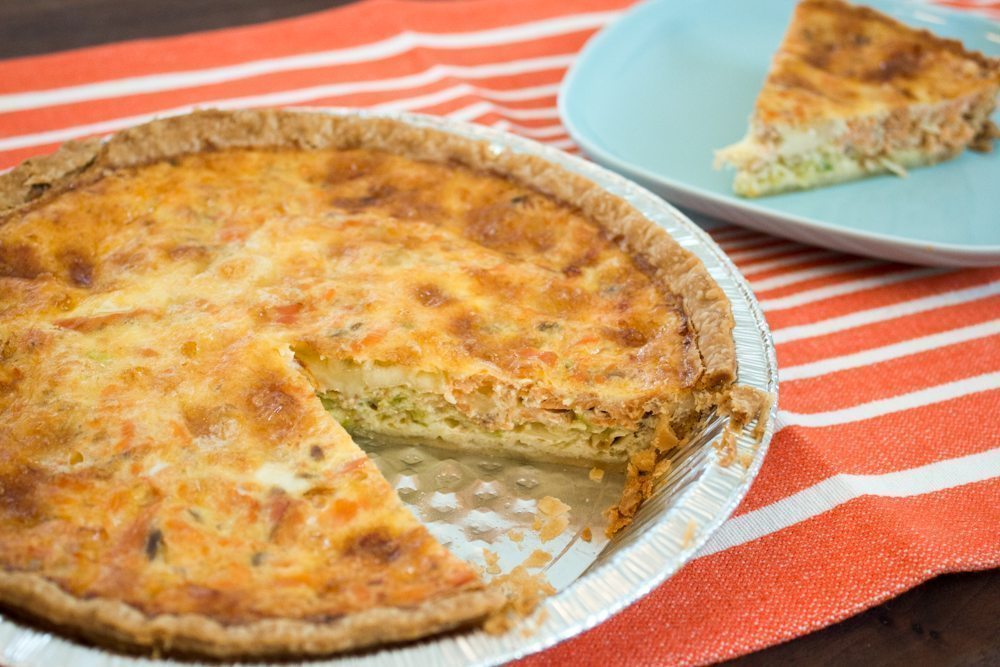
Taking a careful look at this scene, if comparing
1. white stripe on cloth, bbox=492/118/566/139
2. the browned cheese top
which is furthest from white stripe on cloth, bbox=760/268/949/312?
white stripe on cloth, bbox=492/118/566/139

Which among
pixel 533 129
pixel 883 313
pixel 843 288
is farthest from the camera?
pixel 533 129

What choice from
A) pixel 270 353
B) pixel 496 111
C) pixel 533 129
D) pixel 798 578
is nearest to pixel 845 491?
pixel 798 578

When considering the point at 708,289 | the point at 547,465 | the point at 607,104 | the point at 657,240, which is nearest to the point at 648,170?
the point at 607,104

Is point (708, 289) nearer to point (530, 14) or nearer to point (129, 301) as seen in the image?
point (129, 301)

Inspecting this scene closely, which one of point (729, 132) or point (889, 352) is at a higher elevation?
point (729, 132)

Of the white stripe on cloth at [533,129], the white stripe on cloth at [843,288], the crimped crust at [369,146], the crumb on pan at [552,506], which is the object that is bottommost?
the crumb on pan at [552,506]

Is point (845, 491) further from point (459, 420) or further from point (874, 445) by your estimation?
point (459, 420)

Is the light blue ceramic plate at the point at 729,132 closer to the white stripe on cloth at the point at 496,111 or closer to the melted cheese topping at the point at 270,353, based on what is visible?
the white stripe on cloth at the point at 496,111

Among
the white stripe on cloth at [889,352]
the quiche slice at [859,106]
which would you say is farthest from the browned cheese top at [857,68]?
the white stripe on cloth at [889,352]
